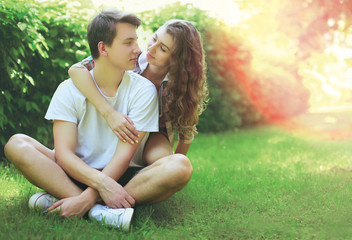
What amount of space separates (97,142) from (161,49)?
85 centimetres

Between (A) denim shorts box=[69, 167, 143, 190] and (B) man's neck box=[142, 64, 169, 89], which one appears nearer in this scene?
(A) denim shorts box=[69, 167, 143, 190]

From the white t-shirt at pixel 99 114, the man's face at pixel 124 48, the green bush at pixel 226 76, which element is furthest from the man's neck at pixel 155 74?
the green bush at pixel 226 76

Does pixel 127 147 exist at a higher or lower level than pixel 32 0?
lower

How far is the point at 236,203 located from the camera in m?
3.22

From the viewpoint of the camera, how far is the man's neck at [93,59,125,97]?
2.89 meters

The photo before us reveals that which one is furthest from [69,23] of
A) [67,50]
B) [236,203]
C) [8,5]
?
[236,203]

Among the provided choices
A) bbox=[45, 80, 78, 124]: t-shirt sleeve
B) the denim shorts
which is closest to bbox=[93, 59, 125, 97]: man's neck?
bbox=[45, 80, 78, 124]: t-shirt sleeve

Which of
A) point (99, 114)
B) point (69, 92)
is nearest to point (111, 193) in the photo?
point (99, 114)

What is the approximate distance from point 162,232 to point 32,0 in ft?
9.34

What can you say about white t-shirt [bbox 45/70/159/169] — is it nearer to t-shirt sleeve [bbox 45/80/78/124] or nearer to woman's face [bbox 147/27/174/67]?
t-shirt sleeve [bbox 45/80/78/124]

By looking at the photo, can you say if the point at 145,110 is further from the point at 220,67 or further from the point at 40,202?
the point at 220,67

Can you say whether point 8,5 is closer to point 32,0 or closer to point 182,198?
point 32,0

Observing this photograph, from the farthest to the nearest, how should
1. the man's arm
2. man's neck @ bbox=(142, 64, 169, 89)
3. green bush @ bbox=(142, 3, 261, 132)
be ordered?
green bush @ bbox=(142, 3, 261, 132) < man's neck @ bbox=(142, 64, 169, 89) < the man's arm

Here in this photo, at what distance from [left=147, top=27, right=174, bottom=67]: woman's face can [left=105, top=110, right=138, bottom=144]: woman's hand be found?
0.61 metres
